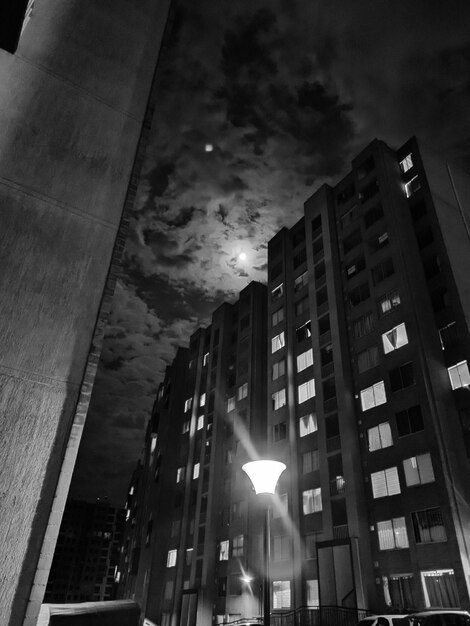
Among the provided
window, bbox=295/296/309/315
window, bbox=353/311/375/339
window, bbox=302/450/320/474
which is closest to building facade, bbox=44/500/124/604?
window, bbox=295/296/309/315

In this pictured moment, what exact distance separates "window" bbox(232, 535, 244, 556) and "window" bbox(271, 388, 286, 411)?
12.3 metres

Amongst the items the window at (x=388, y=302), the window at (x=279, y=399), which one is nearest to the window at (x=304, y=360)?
the window at (x=279, y=399)

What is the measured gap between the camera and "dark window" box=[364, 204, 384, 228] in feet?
119

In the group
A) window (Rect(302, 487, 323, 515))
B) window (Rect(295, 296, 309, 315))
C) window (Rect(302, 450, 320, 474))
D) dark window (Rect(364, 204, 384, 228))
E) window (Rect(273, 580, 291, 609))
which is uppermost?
dark window (Rect(364, 204, 384, 228))

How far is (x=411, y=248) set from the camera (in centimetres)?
3275

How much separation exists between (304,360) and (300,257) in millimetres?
12284

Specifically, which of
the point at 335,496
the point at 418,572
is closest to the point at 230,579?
the point at 335,496

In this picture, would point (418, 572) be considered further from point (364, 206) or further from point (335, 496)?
point (364, 206)

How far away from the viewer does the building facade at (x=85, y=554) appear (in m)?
132

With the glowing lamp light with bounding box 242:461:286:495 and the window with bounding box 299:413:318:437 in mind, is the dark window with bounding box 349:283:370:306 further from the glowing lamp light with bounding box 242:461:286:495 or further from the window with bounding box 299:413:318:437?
the glowing lamp light with bounding box 242:461:286:495

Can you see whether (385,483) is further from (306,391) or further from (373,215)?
(373,215)

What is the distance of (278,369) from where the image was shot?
41.1 m

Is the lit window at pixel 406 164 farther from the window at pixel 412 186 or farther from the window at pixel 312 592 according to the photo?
the window at pixel 312 592

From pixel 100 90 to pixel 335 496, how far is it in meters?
29.8
